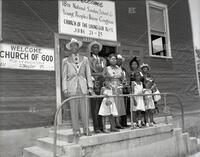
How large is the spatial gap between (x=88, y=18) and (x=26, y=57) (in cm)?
222

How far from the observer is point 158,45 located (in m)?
8.91

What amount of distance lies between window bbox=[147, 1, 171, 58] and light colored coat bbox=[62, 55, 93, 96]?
4.62 meters

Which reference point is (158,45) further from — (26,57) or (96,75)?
(26,57)

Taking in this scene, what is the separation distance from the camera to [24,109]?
5688 mm

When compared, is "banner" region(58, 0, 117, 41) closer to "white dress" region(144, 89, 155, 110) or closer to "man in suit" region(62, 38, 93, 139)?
"man in suit" region(62, 38, 93, 139)

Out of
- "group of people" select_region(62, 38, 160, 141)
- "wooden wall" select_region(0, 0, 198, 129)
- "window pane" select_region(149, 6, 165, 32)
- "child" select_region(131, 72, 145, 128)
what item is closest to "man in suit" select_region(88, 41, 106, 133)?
"group of people" select_region(62, 38, 160, 141)

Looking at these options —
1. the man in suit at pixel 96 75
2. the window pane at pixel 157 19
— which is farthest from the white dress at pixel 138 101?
the window pane at pixel 157 19

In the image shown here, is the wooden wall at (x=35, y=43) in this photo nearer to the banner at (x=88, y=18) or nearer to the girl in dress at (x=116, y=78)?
the banner at (x=88, y=18)

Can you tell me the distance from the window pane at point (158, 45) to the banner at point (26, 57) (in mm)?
4121

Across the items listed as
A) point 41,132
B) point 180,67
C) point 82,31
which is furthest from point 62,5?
point 180,67

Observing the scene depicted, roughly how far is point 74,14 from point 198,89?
6203 mm

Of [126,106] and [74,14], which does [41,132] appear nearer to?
[126,106]

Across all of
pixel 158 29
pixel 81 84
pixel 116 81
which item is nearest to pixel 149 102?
pixel 116 81

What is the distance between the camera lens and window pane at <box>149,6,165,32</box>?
885 cm
